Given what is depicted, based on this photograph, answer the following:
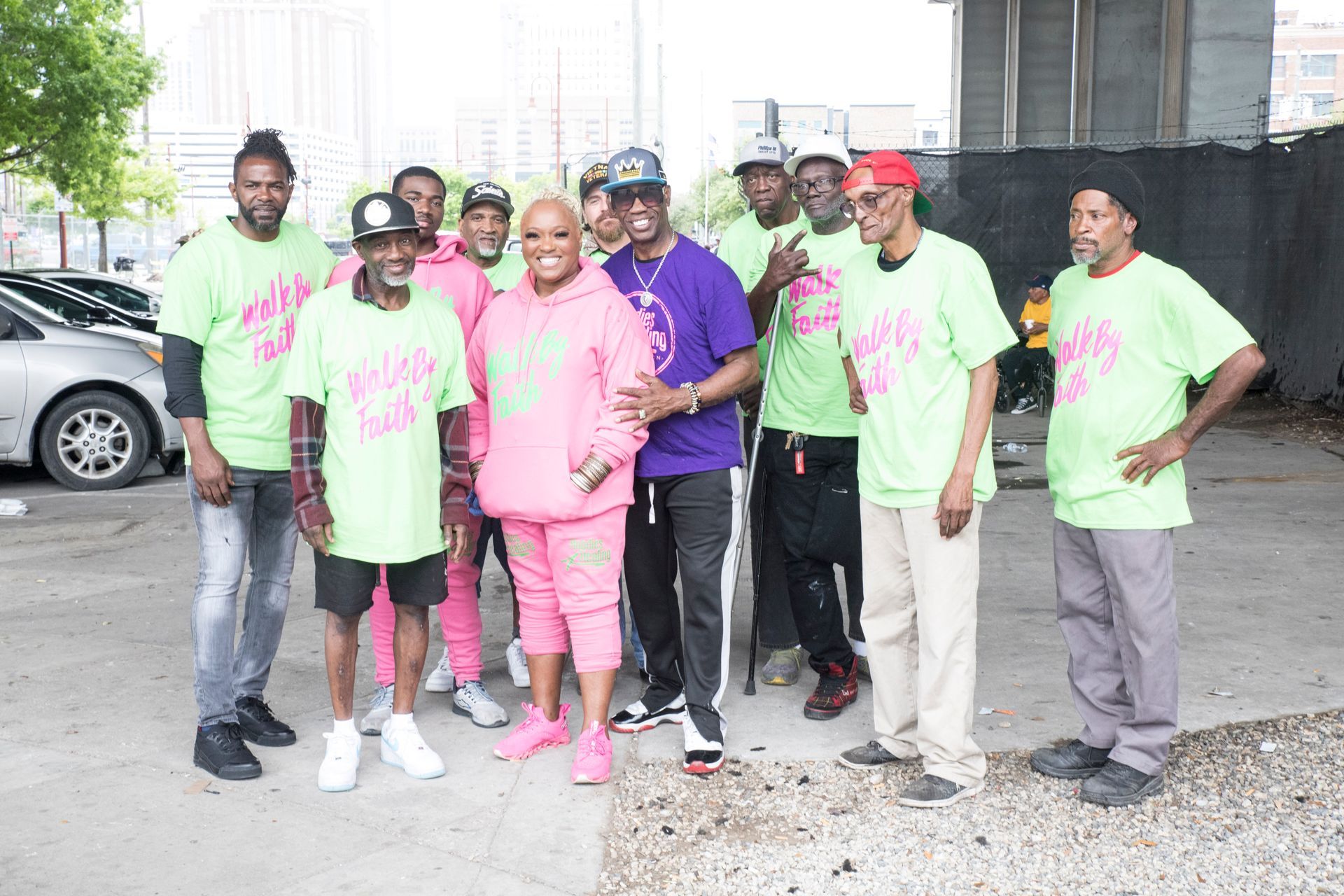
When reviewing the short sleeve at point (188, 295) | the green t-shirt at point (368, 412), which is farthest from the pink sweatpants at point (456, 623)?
the short sleeve at point (188, 295)

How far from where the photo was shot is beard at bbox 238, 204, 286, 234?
419 centimetres

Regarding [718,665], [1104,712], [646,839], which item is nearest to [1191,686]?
[1104,712]

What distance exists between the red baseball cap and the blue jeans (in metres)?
2.14

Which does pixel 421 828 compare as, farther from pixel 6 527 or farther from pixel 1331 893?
pixel 6 527

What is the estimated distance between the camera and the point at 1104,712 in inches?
161

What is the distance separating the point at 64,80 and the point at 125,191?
1594 cm

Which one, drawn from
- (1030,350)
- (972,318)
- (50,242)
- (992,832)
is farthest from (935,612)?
(50,242)

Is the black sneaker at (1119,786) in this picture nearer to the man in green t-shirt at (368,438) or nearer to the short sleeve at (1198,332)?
the short sleeve at (1198,332)

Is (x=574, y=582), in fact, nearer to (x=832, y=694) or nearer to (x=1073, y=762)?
(x=832, y=694)

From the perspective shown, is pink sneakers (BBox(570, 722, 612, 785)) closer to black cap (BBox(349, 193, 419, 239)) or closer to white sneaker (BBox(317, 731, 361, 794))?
white sneaker (BBox(317, 731, 361, 794))

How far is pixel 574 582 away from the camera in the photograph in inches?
166

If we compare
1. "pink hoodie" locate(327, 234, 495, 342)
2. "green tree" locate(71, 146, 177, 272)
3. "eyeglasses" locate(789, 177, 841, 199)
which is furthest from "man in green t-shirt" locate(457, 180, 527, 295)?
"green tree" locate(71, 146, 177, 272)

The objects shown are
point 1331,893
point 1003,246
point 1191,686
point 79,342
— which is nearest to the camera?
point 1331,893

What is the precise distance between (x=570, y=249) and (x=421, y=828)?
188 centimetres
